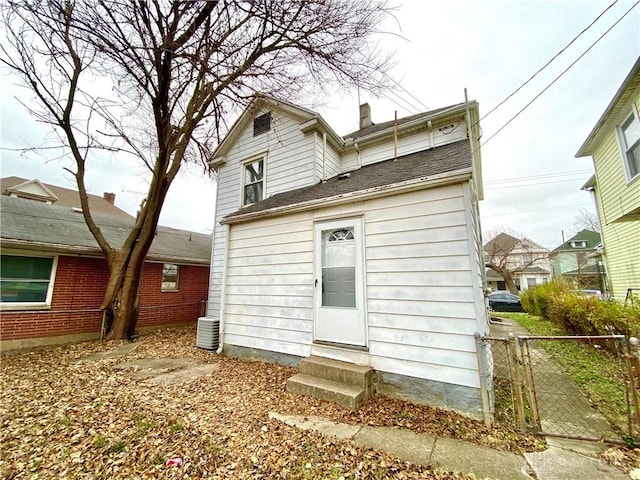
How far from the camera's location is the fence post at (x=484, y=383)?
9.98 feet

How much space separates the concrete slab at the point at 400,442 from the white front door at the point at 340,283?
1.27m

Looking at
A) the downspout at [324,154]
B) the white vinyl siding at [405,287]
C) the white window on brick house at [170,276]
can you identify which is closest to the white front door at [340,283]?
the white vinyl siding at [405,287]

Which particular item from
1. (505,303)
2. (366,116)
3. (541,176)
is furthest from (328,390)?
(541,176)

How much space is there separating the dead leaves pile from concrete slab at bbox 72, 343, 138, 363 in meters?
1.11

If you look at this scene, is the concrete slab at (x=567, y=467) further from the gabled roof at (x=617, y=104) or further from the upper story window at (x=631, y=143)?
the upper story window at (x=631, y=143)

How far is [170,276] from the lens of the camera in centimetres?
1019

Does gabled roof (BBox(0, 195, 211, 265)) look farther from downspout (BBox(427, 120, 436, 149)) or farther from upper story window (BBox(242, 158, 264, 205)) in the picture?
downspout (BBox(427, 120, 436, 149))

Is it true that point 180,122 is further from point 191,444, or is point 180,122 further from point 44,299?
point 191,444

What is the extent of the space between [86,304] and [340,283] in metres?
8.31

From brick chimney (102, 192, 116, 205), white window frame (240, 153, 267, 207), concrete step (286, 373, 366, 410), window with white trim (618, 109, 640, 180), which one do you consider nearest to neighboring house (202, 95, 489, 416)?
concrete step (286, 373, 366, 410)

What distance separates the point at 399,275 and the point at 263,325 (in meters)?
3.03

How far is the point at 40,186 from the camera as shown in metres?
14.4

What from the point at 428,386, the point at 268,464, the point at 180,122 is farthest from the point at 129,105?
A: the point at 428,386

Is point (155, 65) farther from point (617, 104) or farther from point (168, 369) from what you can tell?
point (617, 104)
